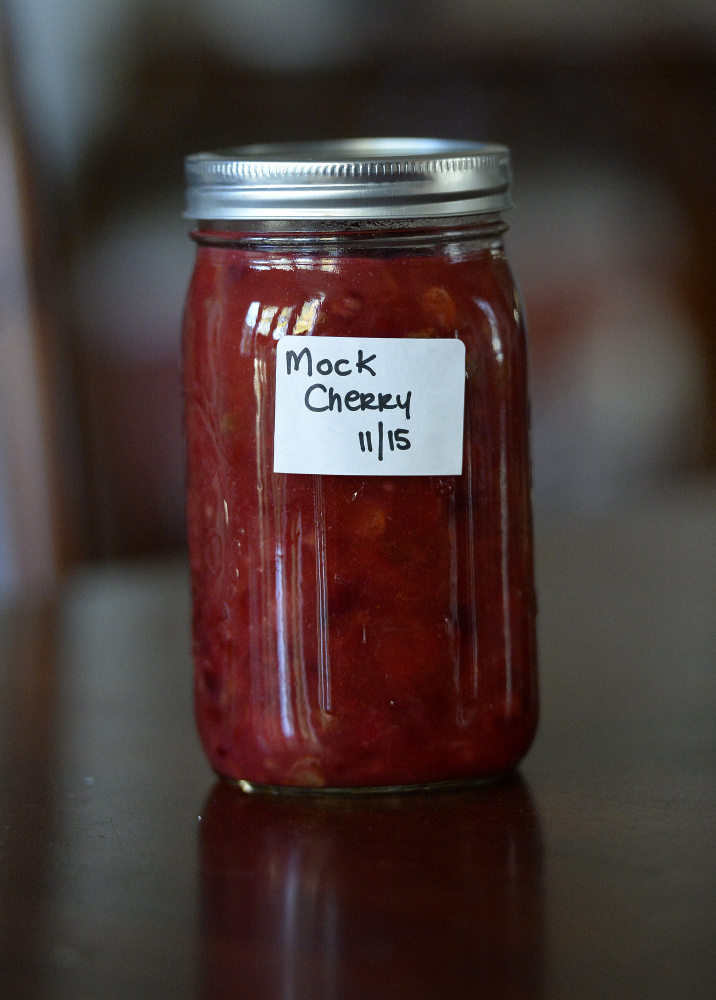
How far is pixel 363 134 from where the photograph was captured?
2.19 meters

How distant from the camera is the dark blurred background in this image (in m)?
1.68

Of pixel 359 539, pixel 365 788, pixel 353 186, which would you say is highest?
pixel 353 186

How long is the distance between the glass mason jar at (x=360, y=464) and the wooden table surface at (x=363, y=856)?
0.05 meters

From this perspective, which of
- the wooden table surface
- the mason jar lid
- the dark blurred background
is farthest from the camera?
the dark blurred background

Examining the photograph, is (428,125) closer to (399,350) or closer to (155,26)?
(155,26)

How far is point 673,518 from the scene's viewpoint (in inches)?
50.6

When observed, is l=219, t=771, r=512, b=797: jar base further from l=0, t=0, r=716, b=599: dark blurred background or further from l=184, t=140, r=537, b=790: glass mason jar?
l=0, t=0, r=716, b=599: dark blurred background

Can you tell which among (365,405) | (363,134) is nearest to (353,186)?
(365,405)

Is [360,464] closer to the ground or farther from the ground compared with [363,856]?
farther from the ground

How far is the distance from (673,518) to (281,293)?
2.45 feet

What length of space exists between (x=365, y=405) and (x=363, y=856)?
22 cm

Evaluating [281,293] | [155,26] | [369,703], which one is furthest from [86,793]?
[155,26]

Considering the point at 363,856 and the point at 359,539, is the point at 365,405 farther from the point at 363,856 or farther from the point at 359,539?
the point at 363,856

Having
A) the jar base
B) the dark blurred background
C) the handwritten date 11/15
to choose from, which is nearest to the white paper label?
the handwritten date 11/15
